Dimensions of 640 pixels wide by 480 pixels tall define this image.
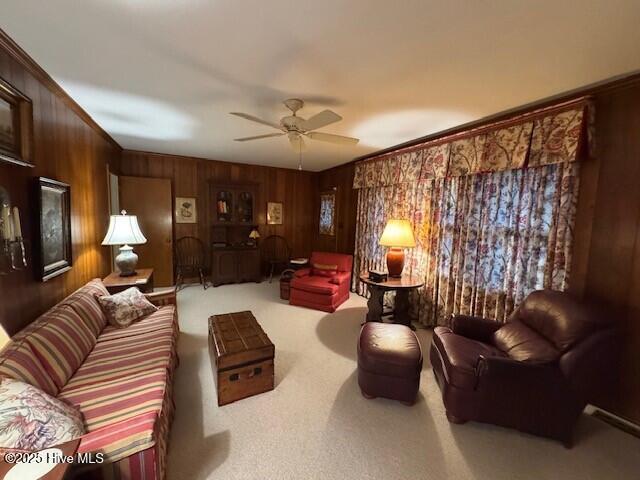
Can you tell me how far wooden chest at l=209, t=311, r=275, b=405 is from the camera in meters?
1.91

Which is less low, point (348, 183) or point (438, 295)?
point (348, 183)

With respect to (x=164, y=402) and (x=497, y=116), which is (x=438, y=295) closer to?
(x=497, y=116)

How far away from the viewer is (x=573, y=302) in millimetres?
1820

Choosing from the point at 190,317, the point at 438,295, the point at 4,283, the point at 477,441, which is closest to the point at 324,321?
the point at 438,295

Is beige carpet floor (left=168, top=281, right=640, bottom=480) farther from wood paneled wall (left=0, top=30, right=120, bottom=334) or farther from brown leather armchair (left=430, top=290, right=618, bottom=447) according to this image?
wood paneled wall (left=0, top=30, right=120, bottom=334)

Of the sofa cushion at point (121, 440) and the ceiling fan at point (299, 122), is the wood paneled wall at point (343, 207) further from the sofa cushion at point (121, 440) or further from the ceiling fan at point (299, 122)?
the sofa cushion at point (121, 440)

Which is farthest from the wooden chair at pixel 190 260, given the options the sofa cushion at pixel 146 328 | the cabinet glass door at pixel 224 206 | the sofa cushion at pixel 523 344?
the sofa cushion at pixel 523 344

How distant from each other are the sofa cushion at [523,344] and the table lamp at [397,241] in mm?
1301

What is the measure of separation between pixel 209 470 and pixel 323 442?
655 mm

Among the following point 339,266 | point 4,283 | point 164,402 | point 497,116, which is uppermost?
point 497,116

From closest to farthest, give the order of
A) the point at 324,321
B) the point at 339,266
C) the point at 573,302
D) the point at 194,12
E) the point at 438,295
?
the point at 194,12 → the point at 573,302 → the point at 438,295 → the point at 324,321 → the point at 339,266

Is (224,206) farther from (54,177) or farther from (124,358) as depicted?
(124,358)

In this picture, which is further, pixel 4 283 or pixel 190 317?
pixel 190 317

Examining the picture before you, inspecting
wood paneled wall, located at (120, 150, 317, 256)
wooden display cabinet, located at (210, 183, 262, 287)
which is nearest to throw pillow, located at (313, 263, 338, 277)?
wooden display cabinet, located at (210, 183, 262, 287)
